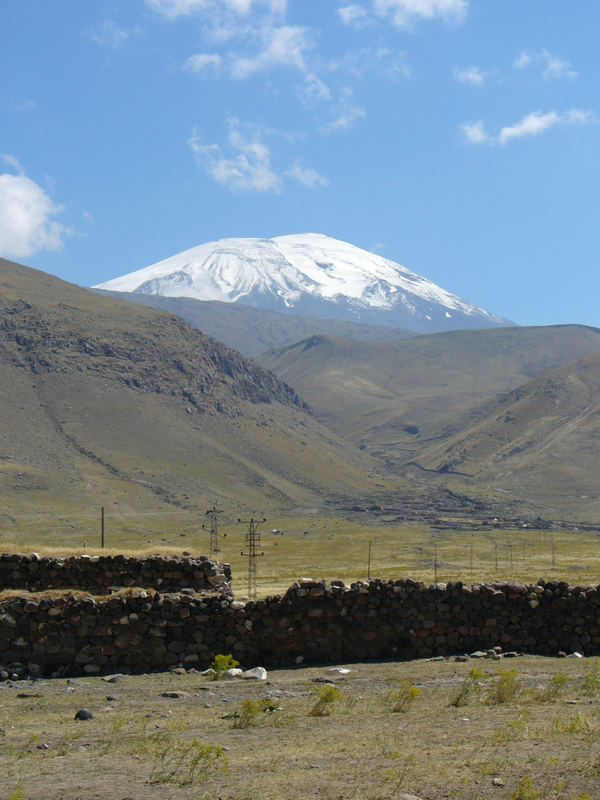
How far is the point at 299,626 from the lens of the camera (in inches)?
752

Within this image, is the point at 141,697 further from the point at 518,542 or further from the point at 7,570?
the point at 518,542

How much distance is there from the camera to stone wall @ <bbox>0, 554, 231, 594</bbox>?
70.9 ft

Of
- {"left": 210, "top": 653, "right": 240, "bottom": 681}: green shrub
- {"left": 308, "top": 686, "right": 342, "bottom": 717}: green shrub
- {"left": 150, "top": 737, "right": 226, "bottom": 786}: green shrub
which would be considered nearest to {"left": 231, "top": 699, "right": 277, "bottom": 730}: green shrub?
{"left": 308, "top": 686, "right": 342, "bottom": 717}: green shrub

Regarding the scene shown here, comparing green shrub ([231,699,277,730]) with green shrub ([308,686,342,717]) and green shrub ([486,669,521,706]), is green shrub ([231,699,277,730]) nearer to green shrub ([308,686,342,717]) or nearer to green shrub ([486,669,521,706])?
green shrub ([308,686,342,717])

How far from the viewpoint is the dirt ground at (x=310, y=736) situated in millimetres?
10062

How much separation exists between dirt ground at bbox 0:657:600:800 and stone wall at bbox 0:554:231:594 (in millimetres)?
4502

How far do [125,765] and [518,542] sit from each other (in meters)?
131

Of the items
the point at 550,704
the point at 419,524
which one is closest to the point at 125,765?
the point at 550,704

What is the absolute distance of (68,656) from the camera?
1794 cm

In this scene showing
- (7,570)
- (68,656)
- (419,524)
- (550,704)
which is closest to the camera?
(550,704)

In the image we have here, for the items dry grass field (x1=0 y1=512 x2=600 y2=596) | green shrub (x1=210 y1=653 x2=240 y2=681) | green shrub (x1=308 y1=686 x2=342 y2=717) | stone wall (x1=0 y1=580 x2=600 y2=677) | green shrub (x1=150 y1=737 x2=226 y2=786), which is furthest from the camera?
dry grass field (x1=0 y1=512 x2=600 y2=596)

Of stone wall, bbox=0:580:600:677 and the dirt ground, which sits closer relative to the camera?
the dirt ground

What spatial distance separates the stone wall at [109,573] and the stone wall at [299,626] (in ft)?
9.51

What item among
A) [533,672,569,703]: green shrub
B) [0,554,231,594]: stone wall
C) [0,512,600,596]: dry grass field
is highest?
[0,554,231,594]: stone wall
